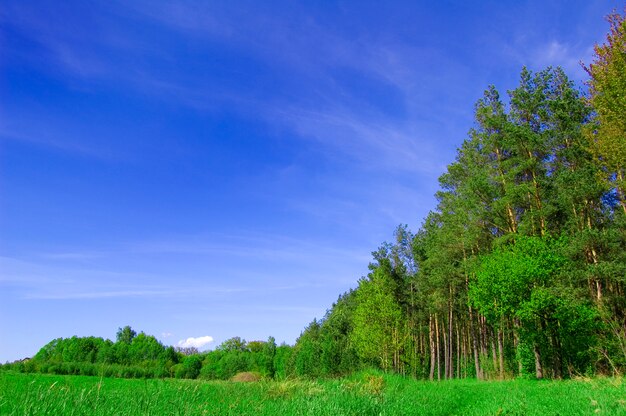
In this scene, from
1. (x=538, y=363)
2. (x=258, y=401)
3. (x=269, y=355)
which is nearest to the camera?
(x=258, y=401)

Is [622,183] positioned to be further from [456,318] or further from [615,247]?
[456,318]

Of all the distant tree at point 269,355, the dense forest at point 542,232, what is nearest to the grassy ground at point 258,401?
the dense forest at point 542,232

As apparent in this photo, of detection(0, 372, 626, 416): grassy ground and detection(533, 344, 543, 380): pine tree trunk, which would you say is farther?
detection(533, 344, 543, 380): pine tree trunk

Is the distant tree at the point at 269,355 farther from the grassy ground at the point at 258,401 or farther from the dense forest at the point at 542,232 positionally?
the grassy ground at the point at 258,401

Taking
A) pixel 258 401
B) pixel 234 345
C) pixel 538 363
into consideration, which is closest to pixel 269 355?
pixel 234 345

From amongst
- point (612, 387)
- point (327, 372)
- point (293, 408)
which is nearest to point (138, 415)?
point (293, 408)

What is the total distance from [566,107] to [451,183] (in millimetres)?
10833

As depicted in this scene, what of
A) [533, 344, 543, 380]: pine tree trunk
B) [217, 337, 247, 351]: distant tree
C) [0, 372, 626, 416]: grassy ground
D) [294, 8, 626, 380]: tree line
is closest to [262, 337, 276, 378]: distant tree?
[217, 337, 247, 351]: distant tree

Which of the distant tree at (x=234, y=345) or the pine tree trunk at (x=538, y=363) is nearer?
the pine tree trunk at (x=538, y=363)

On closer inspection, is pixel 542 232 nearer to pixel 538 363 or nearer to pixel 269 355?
pixel 538 363

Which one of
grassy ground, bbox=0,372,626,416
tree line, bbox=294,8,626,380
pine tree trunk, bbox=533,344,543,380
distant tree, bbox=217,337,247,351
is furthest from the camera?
distant tree, bbox=217,337,247,351

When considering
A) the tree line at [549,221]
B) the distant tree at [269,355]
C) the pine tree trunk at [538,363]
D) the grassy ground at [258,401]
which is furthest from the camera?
the distant tree at [269,355]

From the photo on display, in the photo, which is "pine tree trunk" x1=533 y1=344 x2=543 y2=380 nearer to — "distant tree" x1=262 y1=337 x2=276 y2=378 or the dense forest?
the dense forest

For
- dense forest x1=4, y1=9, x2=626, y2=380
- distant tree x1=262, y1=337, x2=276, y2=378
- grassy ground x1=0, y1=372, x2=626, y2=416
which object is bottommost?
distant tree x1=262, y1=337, x2=276, y2=378
